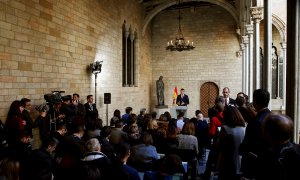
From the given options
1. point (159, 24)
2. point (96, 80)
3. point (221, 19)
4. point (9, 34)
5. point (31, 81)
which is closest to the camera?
point (9, 34)

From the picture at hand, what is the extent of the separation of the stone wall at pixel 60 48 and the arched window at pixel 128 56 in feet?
1.42

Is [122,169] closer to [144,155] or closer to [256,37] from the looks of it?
[144,155]

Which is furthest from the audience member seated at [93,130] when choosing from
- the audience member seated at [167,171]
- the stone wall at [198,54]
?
the stone wall at [198,54]

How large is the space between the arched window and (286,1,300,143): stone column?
29.3 ft

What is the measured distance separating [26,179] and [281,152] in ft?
7.69

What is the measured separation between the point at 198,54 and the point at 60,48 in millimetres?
8623

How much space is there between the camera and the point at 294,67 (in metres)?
3.15

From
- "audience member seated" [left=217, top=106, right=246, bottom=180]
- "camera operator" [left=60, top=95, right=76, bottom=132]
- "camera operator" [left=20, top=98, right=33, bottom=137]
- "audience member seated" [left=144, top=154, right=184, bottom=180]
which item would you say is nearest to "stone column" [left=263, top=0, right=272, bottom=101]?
"audience member seated" [left=217, top=106, right=246, bottom=180]

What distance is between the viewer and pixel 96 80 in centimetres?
920

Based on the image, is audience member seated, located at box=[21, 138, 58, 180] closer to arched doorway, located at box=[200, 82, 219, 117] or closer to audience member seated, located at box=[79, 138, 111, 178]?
audience member seated, located at box=[79, 138, 111, 178]

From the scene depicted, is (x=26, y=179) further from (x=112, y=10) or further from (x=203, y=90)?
(x=203, y=90)

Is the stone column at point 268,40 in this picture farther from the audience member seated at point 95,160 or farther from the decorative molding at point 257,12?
the audience member seated at point 95,160

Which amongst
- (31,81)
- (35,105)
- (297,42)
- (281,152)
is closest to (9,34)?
(31,81)

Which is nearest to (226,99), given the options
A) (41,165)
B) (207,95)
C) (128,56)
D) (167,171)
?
(167,171)
